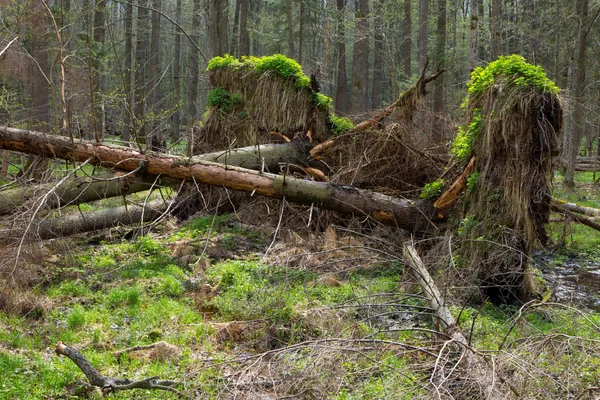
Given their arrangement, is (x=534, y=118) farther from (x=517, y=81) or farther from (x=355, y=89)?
(x=355, y=89)

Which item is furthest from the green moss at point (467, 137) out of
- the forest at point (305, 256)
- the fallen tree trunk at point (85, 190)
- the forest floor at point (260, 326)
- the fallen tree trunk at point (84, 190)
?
the fallen tree trunk at point (85, 190)

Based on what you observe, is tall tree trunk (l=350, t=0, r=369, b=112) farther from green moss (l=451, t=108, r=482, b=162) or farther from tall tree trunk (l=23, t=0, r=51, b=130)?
green moss (l=451, t=108, r=482, b=162)

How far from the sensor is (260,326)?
6082 millimetres

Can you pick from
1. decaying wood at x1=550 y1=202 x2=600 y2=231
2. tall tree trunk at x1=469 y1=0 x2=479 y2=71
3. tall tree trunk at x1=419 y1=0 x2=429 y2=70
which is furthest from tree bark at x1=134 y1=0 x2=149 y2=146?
tall tree trunk at x1=419 y1=0 x2=429 y2=70

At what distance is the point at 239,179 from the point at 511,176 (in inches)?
155

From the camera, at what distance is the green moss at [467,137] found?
312 inches

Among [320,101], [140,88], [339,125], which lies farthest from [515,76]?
[140,88]

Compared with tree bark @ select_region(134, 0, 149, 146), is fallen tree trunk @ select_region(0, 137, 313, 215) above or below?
below

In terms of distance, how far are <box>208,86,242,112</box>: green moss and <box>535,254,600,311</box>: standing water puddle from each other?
6.74m

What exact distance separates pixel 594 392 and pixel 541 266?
6181 mm

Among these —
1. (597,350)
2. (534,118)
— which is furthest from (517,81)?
(597,350)

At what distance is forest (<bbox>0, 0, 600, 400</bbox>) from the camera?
4.39 metres

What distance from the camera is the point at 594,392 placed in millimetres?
3797

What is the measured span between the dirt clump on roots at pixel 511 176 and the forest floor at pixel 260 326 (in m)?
0.64
